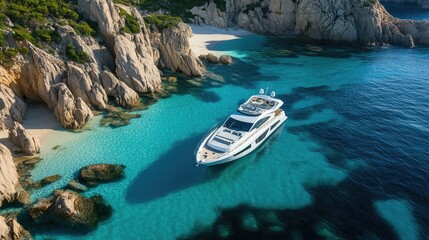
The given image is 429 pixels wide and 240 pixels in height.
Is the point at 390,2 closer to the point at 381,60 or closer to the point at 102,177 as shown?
the point at 381,60

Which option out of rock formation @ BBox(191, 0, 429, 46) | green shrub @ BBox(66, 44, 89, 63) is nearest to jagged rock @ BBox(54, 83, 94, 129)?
green shrub @ BBox(66, 44, 89, 63)

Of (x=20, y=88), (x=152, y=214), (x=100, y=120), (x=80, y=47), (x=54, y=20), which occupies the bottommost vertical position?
(x=152, y=214)

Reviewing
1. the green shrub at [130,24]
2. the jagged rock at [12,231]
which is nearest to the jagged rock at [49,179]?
the jagged rock at [12,231]

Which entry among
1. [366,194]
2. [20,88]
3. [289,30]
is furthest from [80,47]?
[289,30]

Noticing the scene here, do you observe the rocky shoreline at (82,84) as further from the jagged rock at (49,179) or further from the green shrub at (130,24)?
the green shrub at (130,24)

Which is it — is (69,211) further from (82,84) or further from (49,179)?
(82,84)

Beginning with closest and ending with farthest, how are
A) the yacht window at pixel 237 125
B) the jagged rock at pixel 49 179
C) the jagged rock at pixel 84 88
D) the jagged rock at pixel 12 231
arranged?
the jagged rock at pixel 12 231
the jagged rock at pixel 49 179
the yacht window at pixel 237 125
the jagged rock at pixel 84 88
